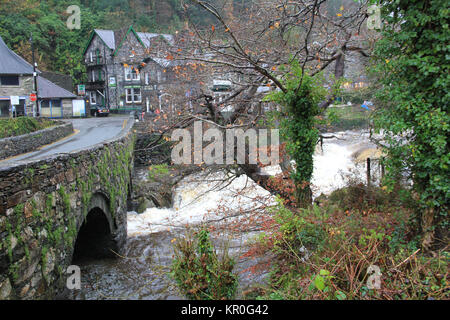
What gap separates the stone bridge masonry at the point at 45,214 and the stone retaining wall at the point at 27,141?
416cm

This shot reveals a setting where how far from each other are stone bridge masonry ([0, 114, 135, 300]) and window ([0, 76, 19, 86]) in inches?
1058

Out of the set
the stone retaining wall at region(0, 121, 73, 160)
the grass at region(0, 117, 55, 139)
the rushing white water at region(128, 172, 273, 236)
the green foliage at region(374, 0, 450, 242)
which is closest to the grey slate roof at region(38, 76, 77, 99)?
the grass at region(0, 117, 55, 139)

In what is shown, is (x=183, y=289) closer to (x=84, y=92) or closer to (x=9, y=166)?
(x=9, y=166)

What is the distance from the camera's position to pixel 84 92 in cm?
4103

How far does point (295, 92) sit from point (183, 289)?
15.1 ft

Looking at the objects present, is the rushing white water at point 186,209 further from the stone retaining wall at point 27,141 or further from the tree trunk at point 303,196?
the tree trunk at point 303,196

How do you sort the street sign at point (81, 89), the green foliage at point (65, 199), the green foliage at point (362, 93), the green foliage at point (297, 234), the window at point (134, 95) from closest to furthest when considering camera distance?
the green foliage at point (65, 199)
the green foliage at point (297, 234)
the green foliage at point (362, 93)
the window at point (134, 95)
the street sign at point (81, 89)

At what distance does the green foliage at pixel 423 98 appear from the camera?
17.2 ft

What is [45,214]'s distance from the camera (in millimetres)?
5699

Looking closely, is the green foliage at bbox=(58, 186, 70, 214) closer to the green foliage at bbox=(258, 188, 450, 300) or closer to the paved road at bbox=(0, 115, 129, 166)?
the paved road at bbox=(0, 115, 129, 166)

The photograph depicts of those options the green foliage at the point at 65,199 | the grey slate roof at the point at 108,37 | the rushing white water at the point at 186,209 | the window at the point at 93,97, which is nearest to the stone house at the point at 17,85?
the grey slate roof at the point at 108,37

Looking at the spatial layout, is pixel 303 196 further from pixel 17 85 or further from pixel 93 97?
pixel 93 97

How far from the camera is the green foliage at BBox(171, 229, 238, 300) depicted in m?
5.50

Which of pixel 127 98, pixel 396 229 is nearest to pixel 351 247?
pixel 396 229
